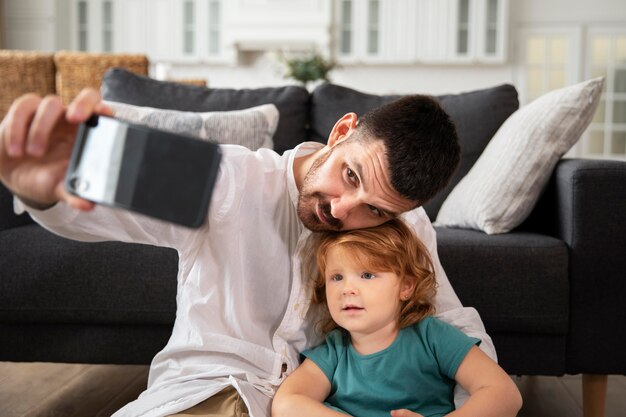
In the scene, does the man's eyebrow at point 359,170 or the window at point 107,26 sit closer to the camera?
the man's eyebrow at point 359,170

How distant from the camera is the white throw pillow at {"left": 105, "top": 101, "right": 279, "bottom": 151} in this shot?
1920 millimetres

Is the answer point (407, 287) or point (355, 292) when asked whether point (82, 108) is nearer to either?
point (355, 292)

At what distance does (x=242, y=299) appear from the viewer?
3.62 feet

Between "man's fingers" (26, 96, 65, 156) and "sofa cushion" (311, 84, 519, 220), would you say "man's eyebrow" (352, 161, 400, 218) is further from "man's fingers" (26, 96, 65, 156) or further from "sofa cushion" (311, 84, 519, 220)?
"sofa cushion" (311, 84, 519, 220)

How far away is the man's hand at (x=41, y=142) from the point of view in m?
0.58

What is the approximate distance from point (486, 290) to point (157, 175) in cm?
125

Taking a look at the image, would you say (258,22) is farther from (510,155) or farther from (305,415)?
(305,415)

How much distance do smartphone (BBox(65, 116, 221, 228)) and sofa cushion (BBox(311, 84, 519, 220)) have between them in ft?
5.20

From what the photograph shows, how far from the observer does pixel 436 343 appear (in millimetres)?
1095

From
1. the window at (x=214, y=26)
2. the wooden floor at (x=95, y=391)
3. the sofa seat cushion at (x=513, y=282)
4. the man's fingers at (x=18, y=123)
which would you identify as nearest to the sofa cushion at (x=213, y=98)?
the sofa seat cushion at (x=513, y=282)

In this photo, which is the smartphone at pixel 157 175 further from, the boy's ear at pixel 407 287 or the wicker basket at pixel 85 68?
the wicker basket at pixel 85 68

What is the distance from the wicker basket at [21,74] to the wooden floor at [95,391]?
1.44 m

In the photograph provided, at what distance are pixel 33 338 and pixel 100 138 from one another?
51.0 inches

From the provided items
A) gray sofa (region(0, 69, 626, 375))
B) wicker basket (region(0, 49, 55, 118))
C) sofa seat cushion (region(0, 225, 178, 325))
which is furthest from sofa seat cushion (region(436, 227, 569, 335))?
wicker basket (region(0, 49, 55, 118))
